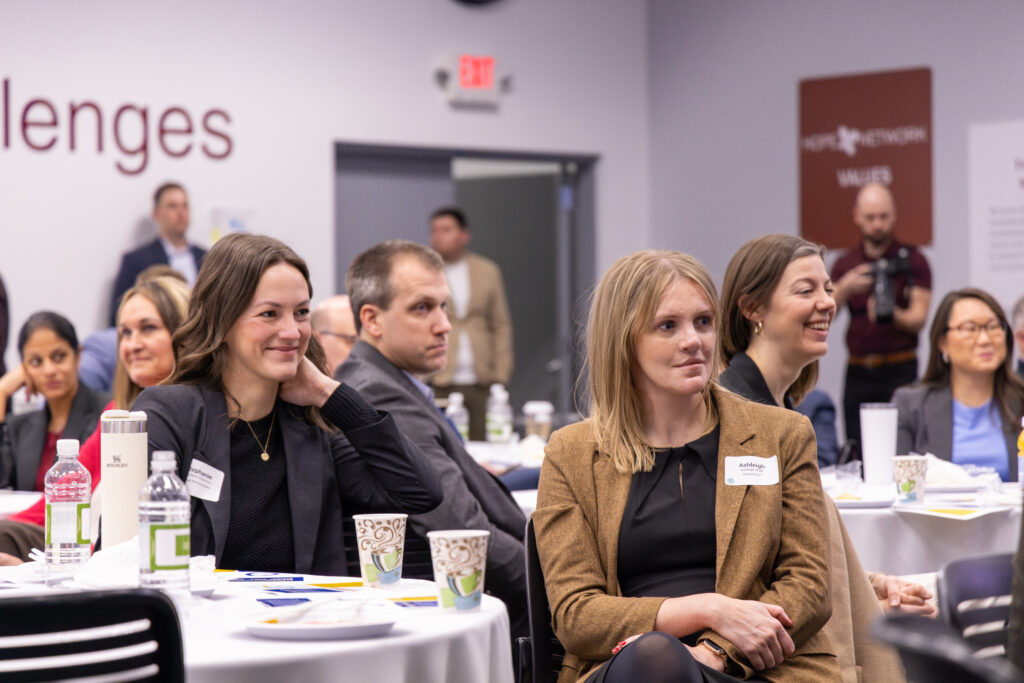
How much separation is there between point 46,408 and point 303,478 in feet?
7.04

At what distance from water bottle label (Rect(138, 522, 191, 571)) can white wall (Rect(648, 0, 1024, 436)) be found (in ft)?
20.9

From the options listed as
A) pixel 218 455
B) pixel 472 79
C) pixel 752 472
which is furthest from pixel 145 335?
pixel 472 79

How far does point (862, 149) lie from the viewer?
7.88 metres

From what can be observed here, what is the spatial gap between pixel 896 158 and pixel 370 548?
6324mm

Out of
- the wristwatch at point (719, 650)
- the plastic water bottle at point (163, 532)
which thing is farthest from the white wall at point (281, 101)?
the wristwatch at point (719, 650)

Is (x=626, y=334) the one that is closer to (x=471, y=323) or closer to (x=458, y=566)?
(x=458, y=566)

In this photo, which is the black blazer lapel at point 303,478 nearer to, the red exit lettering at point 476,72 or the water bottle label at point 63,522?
the water bottle label at point 63,522

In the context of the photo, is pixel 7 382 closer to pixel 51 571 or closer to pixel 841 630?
pixel 51 571

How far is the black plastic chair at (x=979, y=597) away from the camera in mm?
1599

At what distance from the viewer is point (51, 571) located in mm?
2164

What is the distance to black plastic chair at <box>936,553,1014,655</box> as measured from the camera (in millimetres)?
1599

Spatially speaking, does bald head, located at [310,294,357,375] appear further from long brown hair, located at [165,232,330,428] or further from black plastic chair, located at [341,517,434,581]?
long brown hair, located at [165,232,330,428]

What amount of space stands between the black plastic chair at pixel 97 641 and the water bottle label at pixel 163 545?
1.21 ft

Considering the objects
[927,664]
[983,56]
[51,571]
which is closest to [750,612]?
[927,664]
